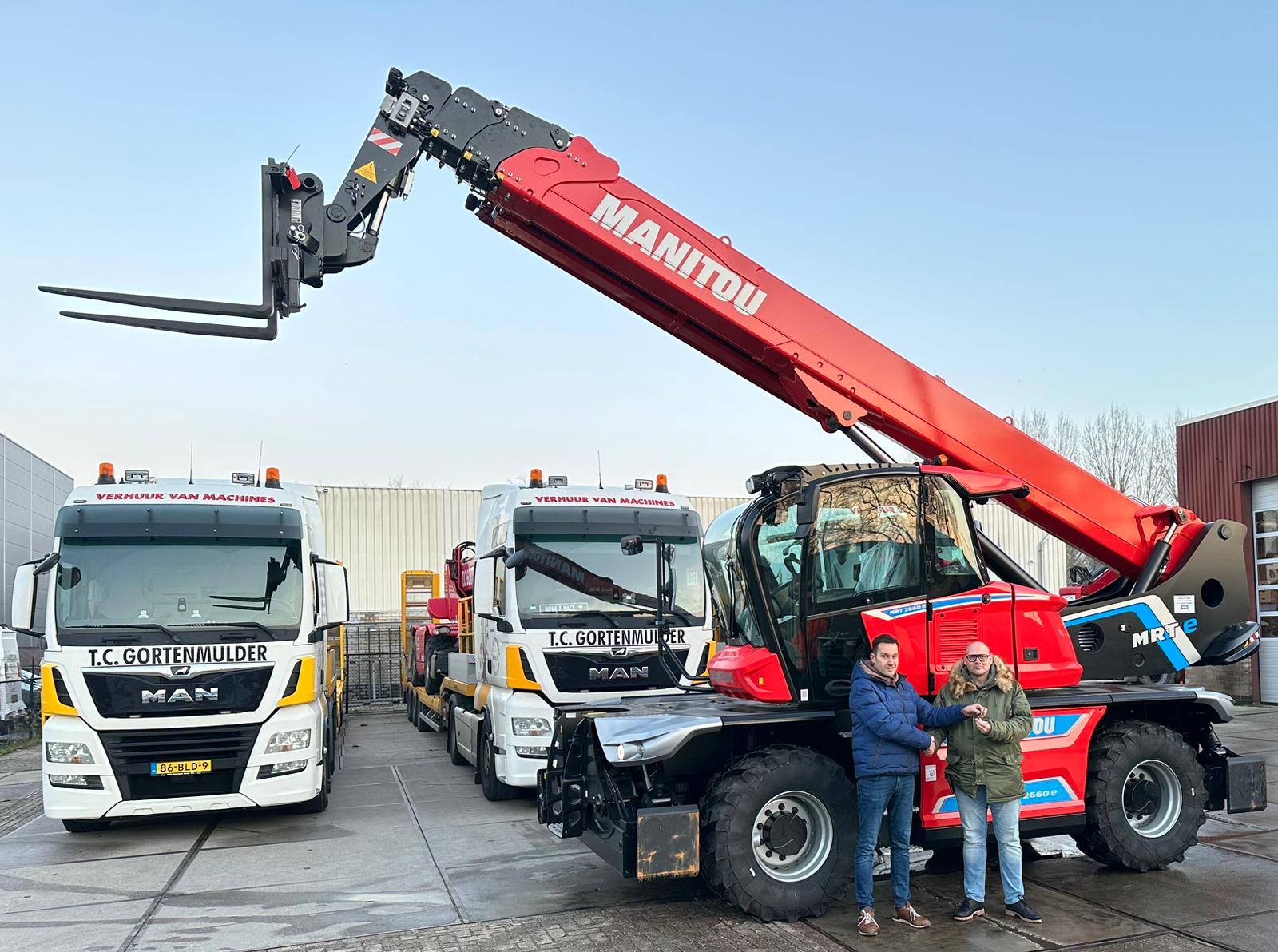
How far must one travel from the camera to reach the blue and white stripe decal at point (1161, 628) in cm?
766

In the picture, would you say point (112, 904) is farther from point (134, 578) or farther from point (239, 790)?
point (134, 578)

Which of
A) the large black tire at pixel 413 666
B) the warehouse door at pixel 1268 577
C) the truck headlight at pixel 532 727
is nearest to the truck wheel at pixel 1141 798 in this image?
the truck headlight at pixel 532 727

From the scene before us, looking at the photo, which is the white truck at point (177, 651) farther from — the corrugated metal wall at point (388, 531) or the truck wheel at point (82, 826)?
the corrugated metal wall at point (388, 531)

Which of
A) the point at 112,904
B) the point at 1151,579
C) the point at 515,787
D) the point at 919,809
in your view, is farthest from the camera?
the point at 515,787

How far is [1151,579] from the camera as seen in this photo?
7.82 m

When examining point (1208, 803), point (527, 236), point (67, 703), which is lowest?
point (1208, 803)

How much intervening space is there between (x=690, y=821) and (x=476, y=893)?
1825mm

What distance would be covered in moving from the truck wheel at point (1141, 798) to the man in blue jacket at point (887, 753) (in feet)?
5.48

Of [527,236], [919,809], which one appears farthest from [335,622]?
[919,809]

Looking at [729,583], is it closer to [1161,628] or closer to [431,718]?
[1161,628]

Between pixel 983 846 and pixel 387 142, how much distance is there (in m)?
6.02

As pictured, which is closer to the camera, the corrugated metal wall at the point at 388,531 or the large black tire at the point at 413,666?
the large black tire at the point at 413,666

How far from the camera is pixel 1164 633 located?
7.72 metres

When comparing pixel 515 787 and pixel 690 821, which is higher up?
pixel 690 821
